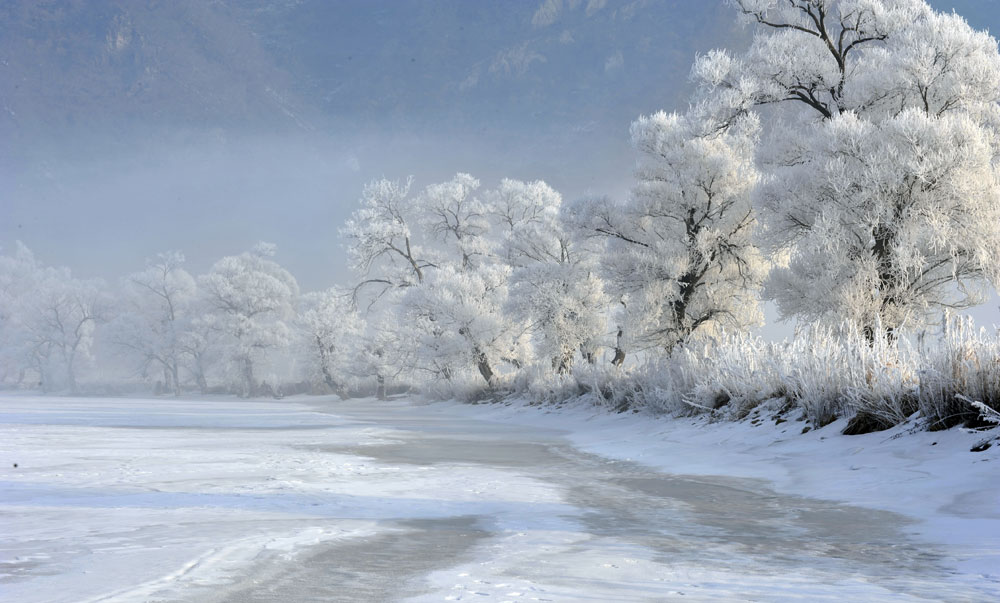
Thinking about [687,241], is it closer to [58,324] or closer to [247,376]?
[247,376]

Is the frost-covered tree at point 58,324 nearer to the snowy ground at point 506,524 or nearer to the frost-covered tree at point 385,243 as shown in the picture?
the frost-covered tree at point 385,243

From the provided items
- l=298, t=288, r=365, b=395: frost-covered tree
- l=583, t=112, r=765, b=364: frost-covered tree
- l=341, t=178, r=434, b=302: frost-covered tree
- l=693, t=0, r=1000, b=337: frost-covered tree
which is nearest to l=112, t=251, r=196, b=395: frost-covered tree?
l=298, t=288, r=365, b=395: frost-covered tree

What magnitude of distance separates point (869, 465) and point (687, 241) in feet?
54.5

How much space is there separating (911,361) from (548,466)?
11.4 feet

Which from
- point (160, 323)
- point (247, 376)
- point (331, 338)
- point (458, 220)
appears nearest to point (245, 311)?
point (247, 376)

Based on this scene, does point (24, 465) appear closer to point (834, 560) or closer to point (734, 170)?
point (834, 560)

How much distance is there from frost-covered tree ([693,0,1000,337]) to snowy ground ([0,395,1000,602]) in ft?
35.5

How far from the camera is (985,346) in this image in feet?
20.1

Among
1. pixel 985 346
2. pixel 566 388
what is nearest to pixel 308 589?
pixel 985 346

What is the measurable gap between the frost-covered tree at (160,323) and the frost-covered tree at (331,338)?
10.6 metres

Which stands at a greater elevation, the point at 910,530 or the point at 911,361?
the point at 911,361

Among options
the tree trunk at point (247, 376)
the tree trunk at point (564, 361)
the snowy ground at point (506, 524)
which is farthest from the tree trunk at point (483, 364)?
the tree trunk at point (247, 376)

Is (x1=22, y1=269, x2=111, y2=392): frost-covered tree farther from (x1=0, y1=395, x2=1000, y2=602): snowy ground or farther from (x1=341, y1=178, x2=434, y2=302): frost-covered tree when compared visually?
(x1=0, y1=395, x2=1000, y2=602): snowy ground

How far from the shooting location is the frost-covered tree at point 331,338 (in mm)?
52062
